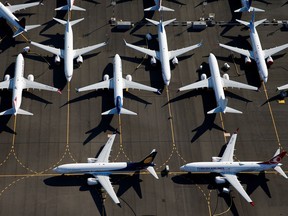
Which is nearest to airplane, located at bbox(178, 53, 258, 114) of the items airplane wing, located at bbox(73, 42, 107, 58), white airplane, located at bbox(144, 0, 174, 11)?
white airplane, located at bbox(144, 0, 174, 11)

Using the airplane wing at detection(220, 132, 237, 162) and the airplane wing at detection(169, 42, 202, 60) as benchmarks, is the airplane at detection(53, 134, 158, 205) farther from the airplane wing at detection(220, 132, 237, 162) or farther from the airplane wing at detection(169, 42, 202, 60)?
the airplane wing at detection(169, 42, 202, 60)

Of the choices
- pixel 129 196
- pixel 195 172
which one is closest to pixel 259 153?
pixel 195 172

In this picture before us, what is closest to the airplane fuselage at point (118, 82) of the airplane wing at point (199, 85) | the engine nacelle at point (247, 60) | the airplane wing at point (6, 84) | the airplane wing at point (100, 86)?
the airplane wing at point (100, 86)

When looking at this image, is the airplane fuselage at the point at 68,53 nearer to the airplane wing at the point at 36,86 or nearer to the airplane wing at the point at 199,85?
the airplane wing at the point at 36,86

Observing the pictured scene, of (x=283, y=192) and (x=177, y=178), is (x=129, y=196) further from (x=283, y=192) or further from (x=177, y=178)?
(x=283, y=192)

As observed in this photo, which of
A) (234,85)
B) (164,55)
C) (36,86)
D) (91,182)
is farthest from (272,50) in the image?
(36,86)
